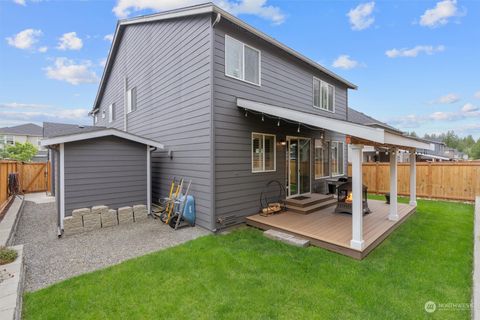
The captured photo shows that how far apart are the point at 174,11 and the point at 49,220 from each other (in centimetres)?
706

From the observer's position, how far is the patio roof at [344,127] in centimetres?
384

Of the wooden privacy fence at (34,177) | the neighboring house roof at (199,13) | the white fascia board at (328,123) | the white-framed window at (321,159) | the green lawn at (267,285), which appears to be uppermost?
the neighboring house roof at (199,13)

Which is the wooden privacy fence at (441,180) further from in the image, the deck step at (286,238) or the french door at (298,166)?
the deck step at (286,238)

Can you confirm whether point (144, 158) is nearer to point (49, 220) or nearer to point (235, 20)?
point (49, 220)

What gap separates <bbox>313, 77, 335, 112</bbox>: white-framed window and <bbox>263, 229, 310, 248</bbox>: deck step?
20.0 feet

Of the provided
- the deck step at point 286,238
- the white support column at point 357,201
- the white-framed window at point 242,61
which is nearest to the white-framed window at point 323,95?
the white-framed window at point 242,61

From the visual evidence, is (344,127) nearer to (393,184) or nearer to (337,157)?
(393,184)

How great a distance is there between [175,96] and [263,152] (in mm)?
3231

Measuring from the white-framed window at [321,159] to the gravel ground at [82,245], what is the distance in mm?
5610

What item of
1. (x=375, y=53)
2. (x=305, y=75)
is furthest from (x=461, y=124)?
(x=305, y=75)

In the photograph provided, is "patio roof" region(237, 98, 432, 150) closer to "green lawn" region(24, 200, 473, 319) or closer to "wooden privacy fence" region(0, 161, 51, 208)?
"green lawn" region(24, 200, 473, 319)

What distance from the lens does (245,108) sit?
233 inches

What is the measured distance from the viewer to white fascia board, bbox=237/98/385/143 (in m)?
3.83

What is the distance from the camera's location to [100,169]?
612cm
